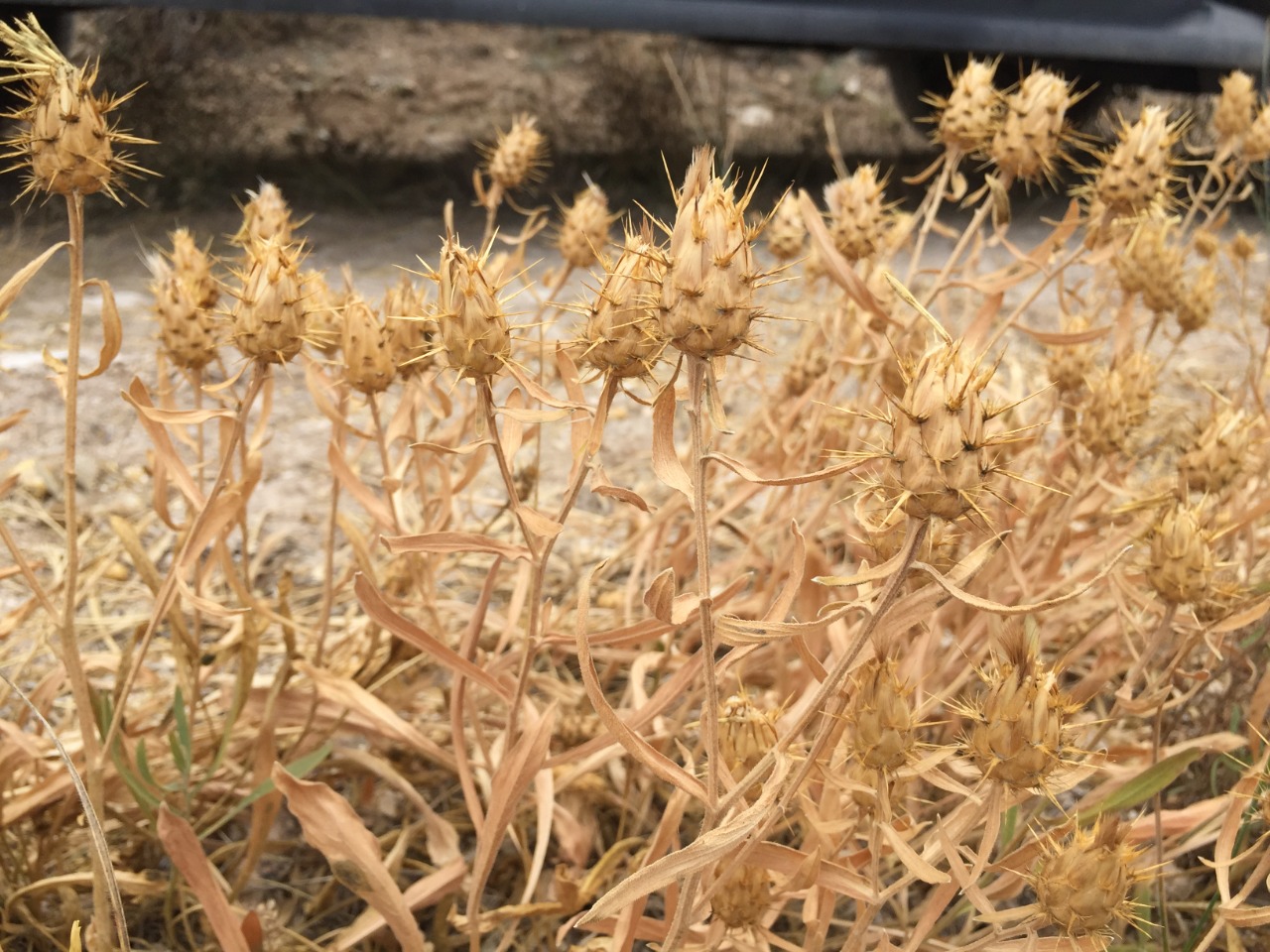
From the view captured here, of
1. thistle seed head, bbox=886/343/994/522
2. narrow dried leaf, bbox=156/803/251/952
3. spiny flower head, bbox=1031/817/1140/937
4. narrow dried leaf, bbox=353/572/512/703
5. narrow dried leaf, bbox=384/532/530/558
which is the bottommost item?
narrow dried leaf, bbox=156/803/251/952

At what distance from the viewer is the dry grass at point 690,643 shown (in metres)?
0.82

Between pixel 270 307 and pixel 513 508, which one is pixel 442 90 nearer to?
pixel 270 307

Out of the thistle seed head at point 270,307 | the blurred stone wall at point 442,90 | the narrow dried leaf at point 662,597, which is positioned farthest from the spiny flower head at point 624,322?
the blurred stone wall at point 442,90

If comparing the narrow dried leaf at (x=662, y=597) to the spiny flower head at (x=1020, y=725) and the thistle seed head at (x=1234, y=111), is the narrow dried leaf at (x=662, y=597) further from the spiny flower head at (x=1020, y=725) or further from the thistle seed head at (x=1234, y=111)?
the thistle seed head at (x=1234, y=111)

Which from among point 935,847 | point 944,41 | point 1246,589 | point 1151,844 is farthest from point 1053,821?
point 944,41

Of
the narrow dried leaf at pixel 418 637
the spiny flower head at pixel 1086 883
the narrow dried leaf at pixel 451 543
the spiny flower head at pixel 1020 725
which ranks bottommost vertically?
the spiny flower head at pixel 1086 883

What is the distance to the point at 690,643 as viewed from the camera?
1.71 metres

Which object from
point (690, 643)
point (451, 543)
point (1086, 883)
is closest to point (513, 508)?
point (451, 543)

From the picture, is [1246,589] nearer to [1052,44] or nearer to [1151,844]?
[1151,844]

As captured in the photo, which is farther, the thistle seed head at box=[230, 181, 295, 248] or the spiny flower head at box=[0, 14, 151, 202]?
the thistle seed head at box=[230, 181, 295, 248]

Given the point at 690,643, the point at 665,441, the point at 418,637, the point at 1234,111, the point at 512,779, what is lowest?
the point at 690,643

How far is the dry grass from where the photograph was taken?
0.82 m

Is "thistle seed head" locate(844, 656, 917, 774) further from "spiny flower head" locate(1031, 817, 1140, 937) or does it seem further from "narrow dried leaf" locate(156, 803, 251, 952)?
"narrow dried leaf" locate(156, 803, 251, 952)

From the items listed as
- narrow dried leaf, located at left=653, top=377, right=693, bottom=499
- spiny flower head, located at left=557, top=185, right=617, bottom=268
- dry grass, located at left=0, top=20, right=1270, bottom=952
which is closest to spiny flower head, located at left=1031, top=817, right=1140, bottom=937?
dry grass, located at left=0, top=20, right=1270, bottom=952
